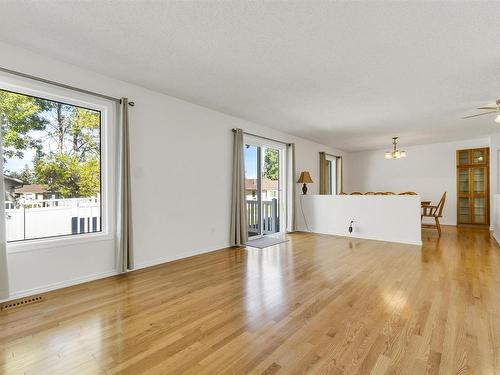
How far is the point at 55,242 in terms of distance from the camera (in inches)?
118

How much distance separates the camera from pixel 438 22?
2268 mm

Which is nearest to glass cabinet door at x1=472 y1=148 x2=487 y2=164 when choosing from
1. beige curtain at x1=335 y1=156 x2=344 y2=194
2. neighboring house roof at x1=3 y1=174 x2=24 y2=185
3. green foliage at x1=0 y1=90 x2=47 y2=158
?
beige curtain at x1=335 y1=156 x2=344 y2=194

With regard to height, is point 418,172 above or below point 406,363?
above

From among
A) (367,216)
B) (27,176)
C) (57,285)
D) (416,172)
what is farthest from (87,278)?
(416,172)

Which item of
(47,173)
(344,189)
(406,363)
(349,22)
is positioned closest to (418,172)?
(344,189)

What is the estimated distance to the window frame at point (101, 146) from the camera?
278 cm

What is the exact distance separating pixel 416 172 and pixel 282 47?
25.5ft

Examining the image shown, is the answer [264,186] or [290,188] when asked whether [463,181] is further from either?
[264,186]

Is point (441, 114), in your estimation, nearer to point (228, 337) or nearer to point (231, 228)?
point (231, 228)

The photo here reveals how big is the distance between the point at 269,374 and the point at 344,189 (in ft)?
→ 30.0

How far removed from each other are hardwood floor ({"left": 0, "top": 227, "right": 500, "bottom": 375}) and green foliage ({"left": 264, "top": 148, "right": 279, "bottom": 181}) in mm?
2987

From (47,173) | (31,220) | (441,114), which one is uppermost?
(441,114)

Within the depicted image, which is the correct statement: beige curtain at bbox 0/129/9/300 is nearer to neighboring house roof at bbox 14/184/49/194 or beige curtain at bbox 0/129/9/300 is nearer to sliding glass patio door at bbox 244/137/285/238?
neighboring house roof at bbox 14/184/49/194

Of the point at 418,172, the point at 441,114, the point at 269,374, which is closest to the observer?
the point at 269,374
